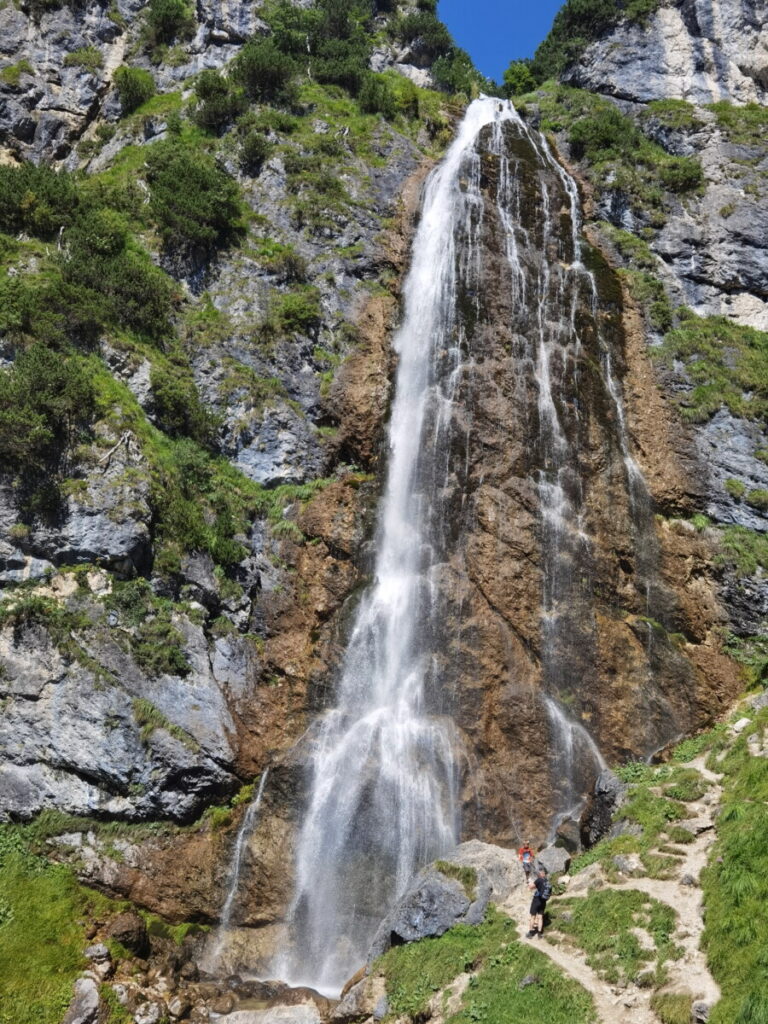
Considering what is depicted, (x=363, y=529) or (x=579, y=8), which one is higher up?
(x=579, y=8)

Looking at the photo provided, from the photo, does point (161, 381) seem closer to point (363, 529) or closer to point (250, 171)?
point (363, 529)

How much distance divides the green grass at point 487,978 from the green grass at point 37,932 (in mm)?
5872

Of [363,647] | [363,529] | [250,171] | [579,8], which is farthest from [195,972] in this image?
[579,8]

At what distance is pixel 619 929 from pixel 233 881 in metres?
8.66

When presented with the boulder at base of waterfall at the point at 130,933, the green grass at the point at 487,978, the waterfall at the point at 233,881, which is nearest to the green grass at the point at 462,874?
the green grass at the point at 487,978

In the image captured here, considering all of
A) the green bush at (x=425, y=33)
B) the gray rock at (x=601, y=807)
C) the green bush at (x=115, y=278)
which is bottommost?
the gray rock at (x=601, y=807)

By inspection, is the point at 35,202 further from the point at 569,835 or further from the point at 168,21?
the point at 569,835

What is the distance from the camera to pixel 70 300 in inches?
843

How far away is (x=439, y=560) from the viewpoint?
68.4 feet

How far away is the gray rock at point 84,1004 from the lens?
41.2 feet

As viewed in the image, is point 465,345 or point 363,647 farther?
point 465,345

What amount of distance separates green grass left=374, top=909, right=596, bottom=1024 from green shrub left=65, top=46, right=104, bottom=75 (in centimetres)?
4057

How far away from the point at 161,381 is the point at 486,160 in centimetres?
1911

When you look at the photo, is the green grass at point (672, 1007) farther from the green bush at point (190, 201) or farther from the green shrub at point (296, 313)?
the green bush at point (190, 201)
